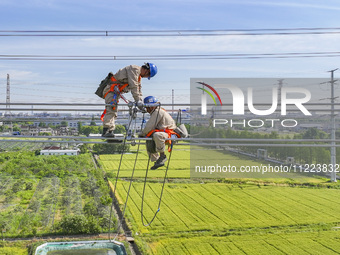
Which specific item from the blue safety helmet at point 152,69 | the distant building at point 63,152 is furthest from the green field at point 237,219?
the blue safety helmet at point 152,69

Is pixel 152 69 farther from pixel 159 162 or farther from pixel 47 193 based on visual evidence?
pixel 47 193

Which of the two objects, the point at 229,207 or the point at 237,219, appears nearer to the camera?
the point at 237,219

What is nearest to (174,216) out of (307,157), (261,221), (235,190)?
(261,221)

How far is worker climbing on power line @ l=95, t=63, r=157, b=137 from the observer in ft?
14.4

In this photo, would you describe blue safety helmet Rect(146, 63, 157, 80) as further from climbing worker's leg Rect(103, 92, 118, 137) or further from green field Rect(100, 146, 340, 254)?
green field Rect(100, 146, 340, 254)

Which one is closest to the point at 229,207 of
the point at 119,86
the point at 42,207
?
the point at 42,207

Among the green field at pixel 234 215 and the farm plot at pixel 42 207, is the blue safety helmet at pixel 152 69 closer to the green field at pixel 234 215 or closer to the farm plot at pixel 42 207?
the green field at pixel 234 215

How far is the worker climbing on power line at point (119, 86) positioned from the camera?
4391 millimetres

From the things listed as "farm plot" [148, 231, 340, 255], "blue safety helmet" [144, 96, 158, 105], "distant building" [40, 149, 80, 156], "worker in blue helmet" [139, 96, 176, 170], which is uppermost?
"blue safety helmet" [144, 96, 158, 105]

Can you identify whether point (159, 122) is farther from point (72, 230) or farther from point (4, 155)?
point (4, 155)

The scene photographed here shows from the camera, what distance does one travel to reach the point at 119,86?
14.9ft

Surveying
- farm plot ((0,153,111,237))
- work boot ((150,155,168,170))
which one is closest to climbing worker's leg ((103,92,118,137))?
work boot ((150,155,168,170))

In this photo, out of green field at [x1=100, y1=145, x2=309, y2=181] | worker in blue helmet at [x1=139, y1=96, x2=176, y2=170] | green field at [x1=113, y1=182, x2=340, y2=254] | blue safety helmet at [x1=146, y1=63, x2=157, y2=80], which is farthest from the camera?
green field at [x1=100, y1=145, x2=309, y2=181]

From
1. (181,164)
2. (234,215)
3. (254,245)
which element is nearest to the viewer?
(254,245)
